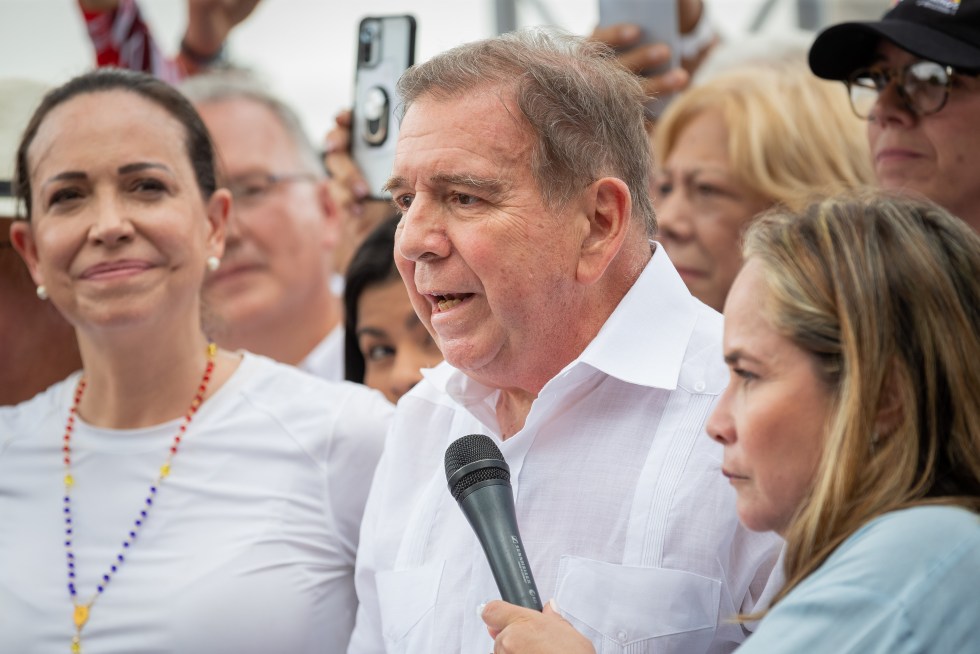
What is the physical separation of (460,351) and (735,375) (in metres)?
0.57

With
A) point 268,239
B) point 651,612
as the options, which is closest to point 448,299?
point 651,612

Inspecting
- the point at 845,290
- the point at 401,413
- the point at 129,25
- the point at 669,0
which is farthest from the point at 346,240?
the point at 845,290

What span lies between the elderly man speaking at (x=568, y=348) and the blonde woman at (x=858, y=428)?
0.97 feet

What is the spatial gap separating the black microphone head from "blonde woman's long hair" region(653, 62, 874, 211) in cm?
189

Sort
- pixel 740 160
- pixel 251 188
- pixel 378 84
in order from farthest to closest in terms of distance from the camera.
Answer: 1. pixel 251 188
2. pixel 740 160
3. pixel 378 84

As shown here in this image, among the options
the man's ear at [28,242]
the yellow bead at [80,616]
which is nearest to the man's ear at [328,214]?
the man's ear at [28,242]

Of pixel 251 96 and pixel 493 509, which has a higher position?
pixel 251 96

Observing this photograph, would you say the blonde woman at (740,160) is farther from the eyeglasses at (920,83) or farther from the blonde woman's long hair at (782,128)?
the eyeglasses at (920,83)

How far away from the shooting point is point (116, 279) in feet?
9.14

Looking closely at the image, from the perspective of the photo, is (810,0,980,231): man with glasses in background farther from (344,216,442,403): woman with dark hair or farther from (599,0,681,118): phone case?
(344,216,442,403): woman with dark hair

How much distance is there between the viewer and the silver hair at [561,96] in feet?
7.00

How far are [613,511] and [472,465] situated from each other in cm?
31

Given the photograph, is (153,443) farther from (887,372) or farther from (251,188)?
(887,372)

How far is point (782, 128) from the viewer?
3719 mm
